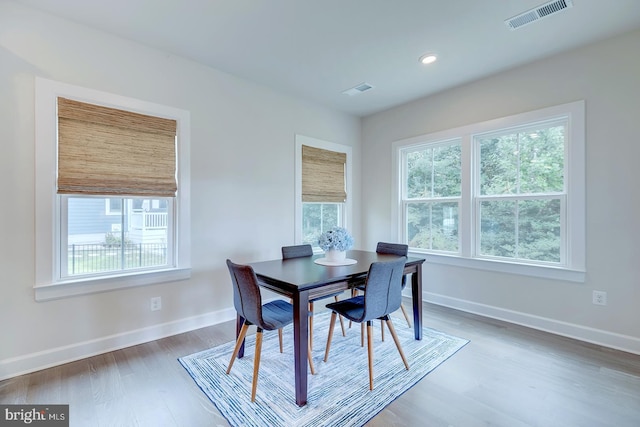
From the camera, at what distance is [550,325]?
2.97m

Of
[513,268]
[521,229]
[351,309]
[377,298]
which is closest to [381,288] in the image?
[377,298]

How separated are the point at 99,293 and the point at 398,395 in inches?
98.3

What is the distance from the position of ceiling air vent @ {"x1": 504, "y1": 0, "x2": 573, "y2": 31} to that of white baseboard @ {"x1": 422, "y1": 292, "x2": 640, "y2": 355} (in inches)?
108

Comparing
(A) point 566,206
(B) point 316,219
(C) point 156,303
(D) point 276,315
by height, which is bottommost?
(C) point 156,303

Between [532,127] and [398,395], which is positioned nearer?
[398,395]

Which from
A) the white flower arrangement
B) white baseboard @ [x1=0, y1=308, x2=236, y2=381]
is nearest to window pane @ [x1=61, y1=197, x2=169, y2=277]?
white baseboard @ [x1=0, y1=308, x2=236, y2=381]

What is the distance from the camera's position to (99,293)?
8.27 feet

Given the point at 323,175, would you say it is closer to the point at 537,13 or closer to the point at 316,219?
the point at 316,219

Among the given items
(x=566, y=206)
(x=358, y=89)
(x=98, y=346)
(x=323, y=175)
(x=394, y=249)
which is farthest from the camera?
(x=323, y=175)

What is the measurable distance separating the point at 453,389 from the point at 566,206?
216 cm

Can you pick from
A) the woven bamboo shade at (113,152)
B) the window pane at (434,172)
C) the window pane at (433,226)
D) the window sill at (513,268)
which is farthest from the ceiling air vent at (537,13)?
the woven bamboo shade at (113,152)

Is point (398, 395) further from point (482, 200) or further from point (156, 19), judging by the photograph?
point (156, 19)

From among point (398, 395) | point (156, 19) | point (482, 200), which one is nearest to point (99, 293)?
point (156, 19)

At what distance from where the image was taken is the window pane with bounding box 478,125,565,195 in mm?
3025
